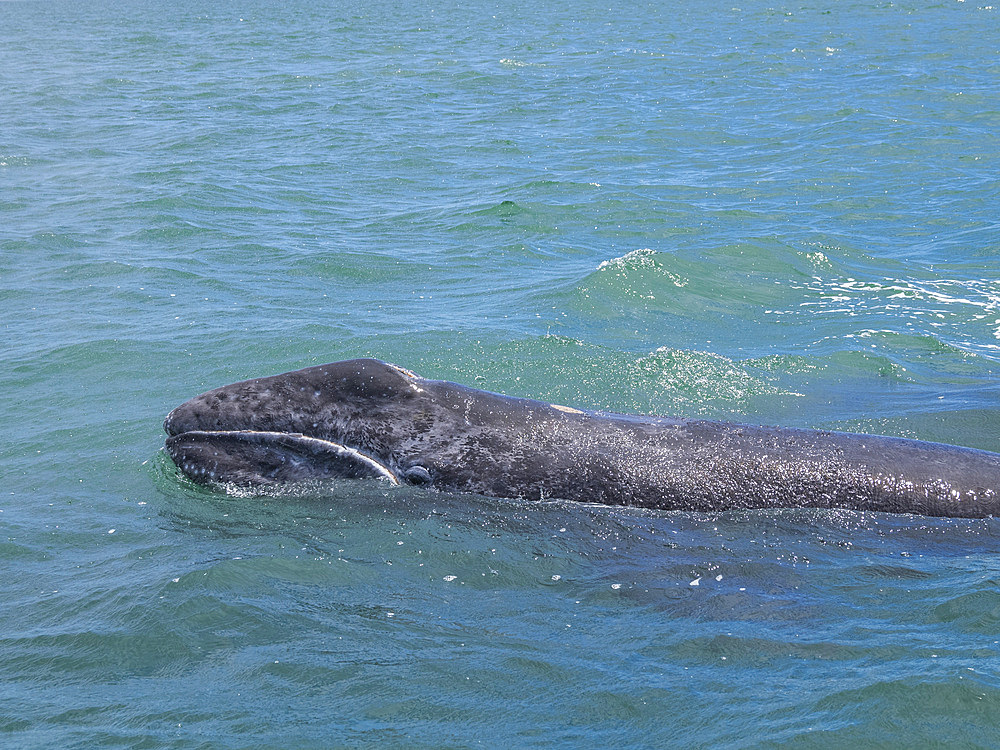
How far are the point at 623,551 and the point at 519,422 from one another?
1.08 m

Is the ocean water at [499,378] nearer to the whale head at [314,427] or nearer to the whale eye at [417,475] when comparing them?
the whale eye at [417,475]

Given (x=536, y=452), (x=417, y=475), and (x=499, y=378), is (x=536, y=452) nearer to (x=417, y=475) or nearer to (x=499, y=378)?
(x=417, y=475)

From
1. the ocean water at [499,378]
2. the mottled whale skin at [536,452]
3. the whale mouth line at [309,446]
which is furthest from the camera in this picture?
the whale mouth line at [309,446]

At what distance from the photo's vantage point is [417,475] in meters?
7.12

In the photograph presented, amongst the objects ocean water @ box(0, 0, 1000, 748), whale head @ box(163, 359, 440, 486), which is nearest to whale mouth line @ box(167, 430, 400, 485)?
whale head @ box(163, 359, 440, 486)

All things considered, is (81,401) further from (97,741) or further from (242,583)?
(97,741)

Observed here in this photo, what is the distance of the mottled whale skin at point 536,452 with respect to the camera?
23.1 feet

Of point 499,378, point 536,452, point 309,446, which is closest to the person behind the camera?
point 536,452

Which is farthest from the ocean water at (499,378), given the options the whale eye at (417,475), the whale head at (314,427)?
the whale head at (314,427)

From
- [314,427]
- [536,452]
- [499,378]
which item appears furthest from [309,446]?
[499,378]

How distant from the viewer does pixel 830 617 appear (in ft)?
20.0

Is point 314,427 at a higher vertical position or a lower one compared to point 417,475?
higher

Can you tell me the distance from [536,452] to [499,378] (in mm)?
3697

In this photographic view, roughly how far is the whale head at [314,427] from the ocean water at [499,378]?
22 cm
